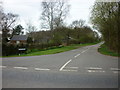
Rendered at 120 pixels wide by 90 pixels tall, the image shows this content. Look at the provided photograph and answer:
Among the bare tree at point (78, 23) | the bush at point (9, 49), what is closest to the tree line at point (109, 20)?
the bush at point (9, 49)

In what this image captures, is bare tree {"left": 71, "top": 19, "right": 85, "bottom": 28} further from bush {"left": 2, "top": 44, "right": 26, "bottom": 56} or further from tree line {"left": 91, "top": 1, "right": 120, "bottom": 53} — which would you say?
bush {"left": 2, "top": 44, "right": 26, "bottom": 56}

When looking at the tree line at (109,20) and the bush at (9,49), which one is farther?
the bush at (9,49)

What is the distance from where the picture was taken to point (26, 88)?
213 inches

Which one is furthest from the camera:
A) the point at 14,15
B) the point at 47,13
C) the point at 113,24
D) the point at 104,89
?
the point at 14,15

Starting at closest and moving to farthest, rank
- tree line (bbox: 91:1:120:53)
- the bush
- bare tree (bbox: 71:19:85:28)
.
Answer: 1. tree line (bbox: 91:1:120:53)
2. the bush
3. bare tree (bbox: 71:19:85:28)

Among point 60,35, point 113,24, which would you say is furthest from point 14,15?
point 113,24

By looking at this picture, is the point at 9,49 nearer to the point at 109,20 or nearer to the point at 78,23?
the point at 109,20

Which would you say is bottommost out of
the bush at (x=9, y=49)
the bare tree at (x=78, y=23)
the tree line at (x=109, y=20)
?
the bush at (x=9, y=49)

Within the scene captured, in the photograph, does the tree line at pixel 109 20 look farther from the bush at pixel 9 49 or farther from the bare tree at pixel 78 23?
the bare tree at pixel 78 23

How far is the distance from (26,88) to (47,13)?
121 feet

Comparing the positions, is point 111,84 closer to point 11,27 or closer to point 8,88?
point 8,88

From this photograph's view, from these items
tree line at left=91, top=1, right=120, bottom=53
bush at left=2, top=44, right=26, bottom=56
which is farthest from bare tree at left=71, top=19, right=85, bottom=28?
bush at left=2, top=44, right=26, bottom=56

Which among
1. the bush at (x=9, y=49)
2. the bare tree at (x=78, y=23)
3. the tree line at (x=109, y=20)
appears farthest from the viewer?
the bare tree at (x=78, y=23)

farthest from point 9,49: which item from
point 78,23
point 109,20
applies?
point 78,23
